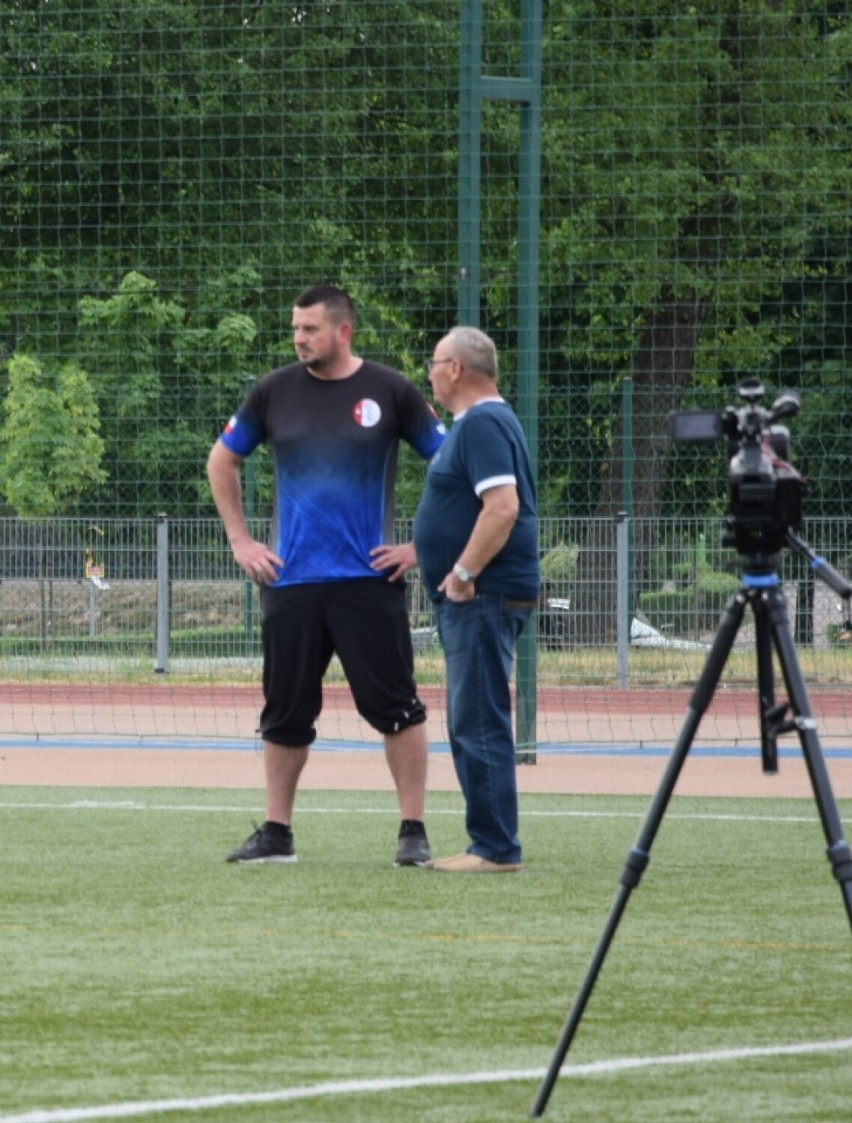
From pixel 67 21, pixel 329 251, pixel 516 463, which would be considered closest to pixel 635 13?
pixel 329 251

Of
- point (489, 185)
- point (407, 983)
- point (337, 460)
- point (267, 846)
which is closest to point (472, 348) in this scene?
point (337, 460)

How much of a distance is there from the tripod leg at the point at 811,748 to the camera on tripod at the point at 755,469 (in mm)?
119

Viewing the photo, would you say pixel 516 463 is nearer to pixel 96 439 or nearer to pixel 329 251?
pixel 329 251

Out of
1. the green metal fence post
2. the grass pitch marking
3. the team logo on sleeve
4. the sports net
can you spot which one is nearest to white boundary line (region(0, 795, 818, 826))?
the grass pitch marking

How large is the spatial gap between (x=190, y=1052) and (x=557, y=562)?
1401 centimetres

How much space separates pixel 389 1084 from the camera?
486 centimetres

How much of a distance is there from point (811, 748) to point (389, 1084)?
101 cm

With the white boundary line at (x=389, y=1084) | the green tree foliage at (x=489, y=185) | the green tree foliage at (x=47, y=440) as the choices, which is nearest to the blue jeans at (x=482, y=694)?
the white boundary line at (x=389, y=1084)

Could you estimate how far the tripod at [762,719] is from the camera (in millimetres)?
4559

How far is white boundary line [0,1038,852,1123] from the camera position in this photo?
14.8 feet

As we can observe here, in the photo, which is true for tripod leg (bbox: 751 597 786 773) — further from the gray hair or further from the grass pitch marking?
→ the grass pitch marking

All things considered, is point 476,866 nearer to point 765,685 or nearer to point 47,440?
point 765,685

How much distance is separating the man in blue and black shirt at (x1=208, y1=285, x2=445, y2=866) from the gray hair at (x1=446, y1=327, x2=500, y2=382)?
27cm

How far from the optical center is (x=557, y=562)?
1906cm
